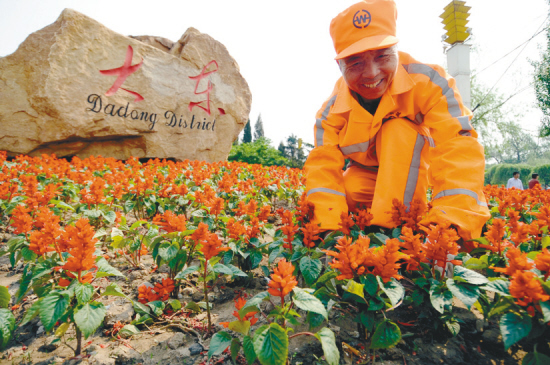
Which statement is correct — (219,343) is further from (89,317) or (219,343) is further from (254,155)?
(254,155)

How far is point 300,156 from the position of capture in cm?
2262

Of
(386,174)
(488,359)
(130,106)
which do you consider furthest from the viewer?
(130,106)

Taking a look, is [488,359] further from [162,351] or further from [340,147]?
[340,147]

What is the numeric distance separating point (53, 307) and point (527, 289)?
1.62 m

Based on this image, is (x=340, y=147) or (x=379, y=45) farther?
(x=340, y=147)

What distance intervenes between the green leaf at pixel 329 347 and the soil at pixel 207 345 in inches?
14.8

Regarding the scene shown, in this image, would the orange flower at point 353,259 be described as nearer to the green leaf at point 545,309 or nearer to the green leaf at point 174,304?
the green leaf at point 545,309

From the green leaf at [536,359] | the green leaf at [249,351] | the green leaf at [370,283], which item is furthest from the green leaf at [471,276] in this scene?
the green leaf at [249,351]

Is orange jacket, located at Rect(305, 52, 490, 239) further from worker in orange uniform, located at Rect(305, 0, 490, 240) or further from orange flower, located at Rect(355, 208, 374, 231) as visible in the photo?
orange flower, located at Rect(355, 208, 374, 231)

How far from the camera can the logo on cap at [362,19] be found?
1.94 metres

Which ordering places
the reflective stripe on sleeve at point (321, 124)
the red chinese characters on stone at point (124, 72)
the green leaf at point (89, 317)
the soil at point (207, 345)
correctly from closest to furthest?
the green leaf at point (89, 317), the soil at point (207, 345), the reflective stripe on sleeve at point (321, 124), the red chinese characters on stone at point (124, 72)

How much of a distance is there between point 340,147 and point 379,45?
0.89 metres

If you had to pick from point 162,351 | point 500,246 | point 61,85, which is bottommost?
point 162,351

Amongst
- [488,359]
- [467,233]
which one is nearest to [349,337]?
[488,359]
